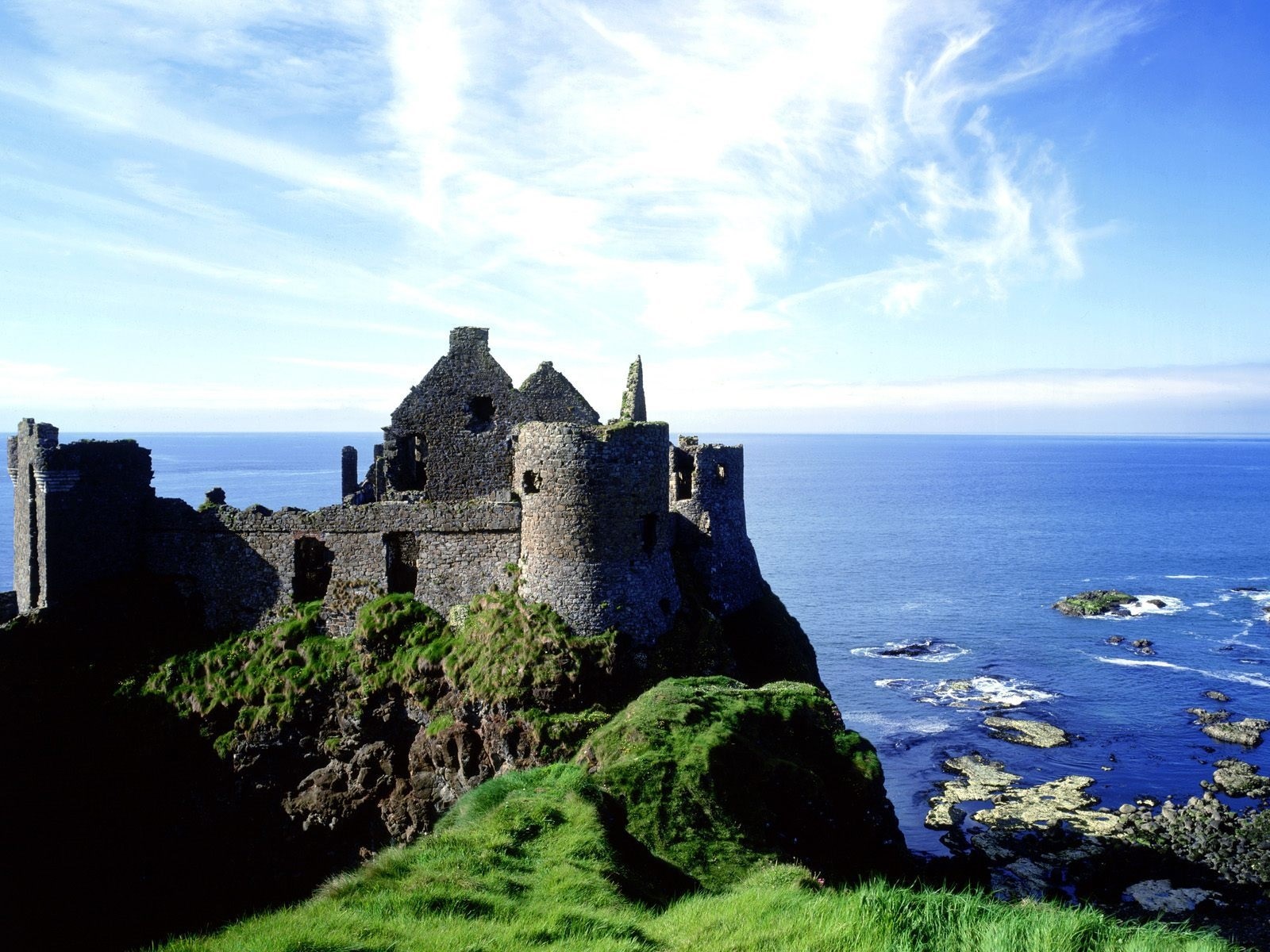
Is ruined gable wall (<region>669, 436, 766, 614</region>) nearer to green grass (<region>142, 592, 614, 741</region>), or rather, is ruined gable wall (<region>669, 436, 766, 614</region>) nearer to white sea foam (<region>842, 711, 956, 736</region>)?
green grass (<region>142, 592, 614, 741</region>)

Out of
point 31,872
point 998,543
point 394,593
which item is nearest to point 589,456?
point 394,593

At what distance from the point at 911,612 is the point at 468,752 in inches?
2551

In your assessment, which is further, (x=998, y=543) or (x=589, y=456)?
(x=998, y=543)

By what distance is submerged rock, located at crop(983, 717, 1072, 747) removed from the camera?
48.2m

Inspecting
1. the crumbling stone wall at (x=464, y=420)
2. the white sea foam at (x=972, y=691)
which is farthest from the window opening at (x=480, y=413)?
the white sea foam at (x=972, y=691)

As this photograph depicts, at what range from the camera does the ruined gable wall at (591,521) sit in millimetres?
23312

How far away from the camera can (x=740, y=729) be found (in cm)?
1831

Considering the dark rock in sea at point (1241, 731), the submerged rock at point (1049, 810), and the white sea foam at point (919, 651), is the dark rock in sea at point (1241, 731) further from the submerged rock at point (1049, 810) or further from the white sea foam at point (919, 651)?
the white sea foam at point (919, 651)

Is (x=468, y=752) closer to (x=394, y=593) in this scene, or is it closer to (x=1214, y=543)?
(x=394, y=593)

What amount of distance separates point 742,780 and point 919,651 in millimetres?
→ 54595

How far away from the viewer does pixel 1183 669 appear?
61.6m

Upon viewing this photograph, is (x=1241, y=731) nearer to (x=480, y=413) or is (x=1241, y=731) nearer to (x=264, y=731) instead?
(x=480, y=413)

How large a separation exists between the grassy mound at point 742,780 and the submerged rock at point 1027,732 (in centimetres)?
3209

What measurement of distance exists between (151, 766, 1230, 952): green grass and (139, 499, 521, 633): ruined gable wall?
13.4 metres
